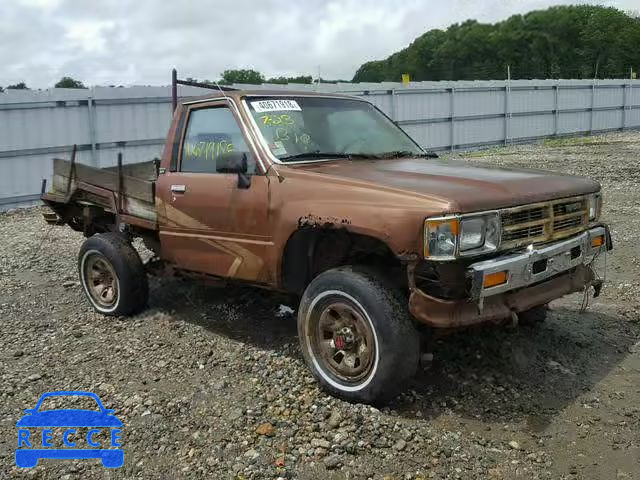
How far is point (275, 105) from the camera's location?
4.91 metres

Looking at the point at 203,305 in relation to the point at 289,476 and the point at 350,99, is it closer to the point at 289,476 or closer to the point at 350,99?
the point at 350,99

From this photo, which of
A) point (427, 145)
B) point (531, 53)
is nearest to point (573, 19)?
point (531, 53)

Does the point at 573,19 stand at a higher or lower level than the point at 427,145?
higher

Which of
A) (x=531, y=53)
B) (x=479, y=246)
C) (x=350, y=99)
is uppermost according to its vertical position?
(x=531, y=53)

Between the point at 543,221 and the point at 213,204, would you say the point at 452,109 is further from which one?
the point at 543,221

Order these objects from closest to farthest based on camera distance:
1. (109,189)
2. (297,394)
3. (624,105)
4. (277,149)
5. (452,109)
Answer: (297,394), (277,149), (109,189), (452,109), (624,105)

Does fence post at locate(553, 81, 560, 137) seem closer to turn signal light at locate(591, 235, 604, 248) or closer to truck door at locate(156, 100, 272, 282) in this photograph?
turn signal light at locate(591, 235, 604, 248)

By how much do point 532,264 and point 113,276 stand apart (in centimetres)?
375

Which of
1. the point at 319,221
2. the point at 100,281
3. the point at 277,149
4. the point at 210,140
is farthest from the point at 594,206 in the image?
the point at 100,281

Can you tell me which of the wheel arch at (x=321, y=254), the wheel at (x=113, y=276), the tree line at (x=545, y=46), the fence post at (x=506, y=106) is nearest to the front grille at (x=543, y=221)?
the wheel arch at (x=321, y=254)

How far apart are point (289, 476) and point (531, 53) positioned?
219 ft

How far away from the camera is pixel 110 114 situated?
14.0m

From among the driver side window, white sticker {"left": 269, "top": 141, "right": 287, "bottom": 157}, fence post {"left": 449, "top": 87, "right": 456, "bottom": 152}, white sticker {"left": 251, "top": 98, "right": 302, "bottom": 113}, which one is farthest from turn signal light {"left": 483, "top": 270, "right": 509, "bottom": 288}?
fence post {"left": 449, "top": 87, "right": 456, "bottom": 152}

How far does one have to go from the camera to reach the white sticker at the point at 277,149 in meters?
4.59
